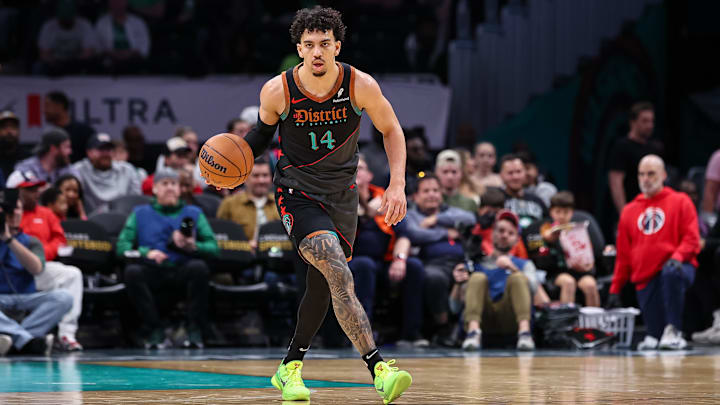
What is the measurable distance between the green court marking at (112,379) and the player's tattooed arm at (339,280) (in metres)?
0.74

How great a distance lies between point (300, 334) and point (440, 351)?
161 inches

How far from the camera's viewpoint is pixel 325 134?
5.19 metres

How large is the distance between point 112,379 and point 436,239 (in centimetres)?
490

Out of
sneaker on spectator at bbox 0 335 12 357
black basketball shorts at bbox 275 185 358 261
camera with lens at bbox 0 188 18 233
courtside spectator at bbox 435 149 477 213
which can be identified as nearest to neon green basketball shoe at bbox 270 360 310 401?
black basketball shorts at bbox 275 185 358 261

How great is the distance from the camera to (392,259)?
33.3 ft

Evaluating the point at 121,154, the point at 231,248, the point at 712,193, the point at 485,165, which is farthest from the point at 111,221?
the point at 712,193

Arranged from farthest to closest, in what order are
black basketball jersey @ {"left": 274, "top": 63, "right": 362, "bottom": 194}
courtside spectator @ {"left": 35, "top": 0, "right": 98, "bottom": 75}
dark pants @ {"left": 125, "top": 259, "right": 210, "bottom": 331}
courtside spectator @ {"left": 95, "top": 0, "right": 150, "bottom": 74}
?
courtside spectator @ {"left": 95, "top": 0, "right": 150, "bottom": 74}, courtside spectator @ {"left": 35, "top": 0, "right": 98, "bottom": 75}, dark pants @ {"left": 125, "top": 259, "right": 210, "bottom": 331}, black basketball jersey @ {"left": 274, "top": 63, "right": 362, "bottom": 194}

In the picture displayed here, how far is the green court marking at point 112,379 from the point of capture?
548 cm

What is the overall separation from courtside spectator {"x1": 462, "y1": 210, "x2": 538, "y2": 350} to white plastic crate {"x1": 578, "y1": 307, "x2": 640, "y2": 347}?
0.54m

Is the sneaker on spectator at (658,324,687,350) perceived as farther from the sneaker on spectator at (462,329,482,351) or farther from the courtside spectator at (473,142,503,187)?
the courtside spectator at (473,142,503,187)

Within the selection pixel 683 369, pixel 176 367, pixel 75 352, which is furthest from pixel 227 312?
pixel 683 369

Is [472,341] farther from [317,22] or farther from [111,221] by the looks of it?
[317,22]

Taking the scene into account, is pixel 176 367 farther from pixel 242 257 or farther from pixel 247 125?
pixel 247 125

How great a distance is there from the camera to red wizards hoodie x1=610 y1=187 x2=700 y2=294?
31.8 feet
